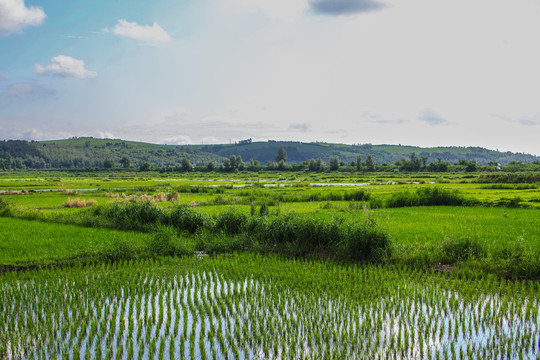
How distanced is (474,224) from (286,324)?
15.6 metres

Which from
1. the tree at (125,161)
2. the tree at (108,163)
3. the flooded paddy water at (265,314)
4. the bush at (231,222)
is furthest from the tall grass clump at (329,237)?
the tree at (108,163)

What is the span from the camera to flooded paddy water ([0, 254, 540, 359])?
7.23 metres

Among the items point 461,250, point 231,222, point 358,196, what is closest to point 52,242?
point 231,222

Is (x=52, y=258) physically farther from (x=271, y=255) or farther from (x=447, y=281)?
(x=447, y=281)

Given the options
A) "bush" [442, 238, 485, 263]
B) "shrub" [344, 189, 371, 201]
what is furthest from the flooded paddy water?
"shrub" [344, 189, 371, 201]

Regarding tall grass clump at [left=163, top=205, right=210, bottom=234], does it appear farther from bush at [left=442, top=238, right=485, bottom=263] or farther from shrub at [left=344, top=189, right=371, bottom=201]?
shrub at [left=344, top=189, right=371, bottom=201]

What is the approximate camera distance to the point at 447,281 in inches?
448

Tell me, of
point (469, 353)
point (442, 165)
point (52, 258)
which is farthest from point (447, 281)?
point (442, 165)

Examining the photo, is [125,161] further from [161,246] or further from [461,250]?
[461,250]

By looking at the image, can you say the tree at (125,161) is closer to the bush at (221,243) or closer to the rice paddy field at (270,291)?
the rice paddy field at (270,291)

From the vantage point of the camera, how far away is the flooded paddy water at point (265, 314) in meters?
7.23

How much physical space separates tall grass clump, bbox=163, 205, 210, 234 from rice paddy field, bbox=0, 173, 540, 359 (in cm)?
12

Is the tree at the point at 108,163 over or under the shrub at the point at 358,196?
over

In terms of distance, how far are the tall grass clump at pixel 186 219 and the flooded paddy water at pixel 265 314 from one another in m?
6.80
